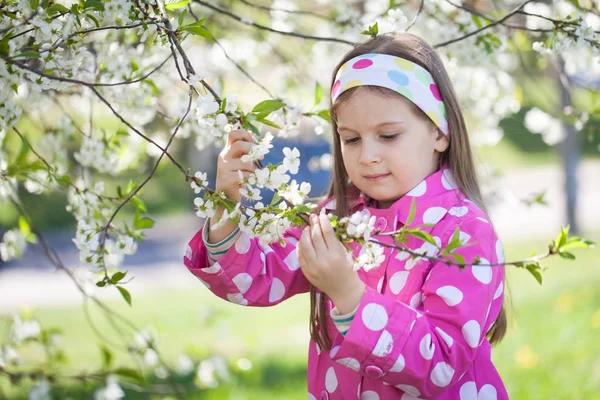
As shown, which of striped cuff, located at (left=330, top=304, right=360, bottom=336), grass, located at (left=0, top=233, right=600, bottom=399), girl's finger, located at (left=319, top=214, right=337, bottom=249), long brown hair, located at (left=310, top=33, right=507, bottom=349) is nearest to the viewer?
girl's finger, located at (left=319, top=214, right=337, bottom=249)

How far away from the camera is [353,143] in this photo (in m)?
1.72

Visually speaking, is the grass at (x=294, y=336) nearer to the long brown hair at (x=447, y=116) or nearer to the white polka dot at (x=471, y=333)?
the long brown hair at (x=447, y=116)

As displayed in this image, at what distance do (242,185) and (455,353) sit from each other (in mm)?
544

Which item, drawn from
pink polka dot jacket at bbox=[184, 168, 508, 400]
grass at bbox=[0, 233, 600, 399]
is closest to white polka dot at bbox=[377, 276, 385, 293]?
pink polka dot jacket at bbox=[184, 168, 508, 400]

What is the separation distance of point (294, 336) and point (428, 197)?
3449mm

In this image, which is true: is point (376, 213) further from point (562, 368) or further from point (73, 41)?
point (562, 368)

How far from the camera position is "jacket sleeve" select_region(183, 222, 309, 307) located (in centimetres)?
175

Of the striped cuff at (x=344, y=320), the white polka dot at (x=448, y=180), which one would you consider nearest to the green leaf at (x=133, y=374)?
the striped cuff at (x=344, y=320)

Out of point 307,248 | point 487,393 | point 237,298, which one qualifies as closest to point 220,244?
point 237,298

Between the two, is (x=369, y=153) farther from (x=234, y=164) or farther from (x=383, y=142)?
(x=234, y=164)

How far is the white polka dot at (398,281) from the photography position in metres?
1.67

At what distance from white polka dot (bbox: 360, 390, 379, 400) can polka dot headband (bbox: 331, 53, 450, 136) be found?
64 centimetres

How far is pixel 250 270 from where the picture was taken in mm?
1792

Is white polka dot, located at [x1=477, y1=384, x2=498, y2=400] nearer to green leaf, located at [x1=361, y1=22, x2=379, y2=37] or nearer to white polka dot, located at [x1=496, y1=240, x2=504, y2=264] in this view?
white polka dot, located at [x1=496, y1=240, x2=504, y2=264]
